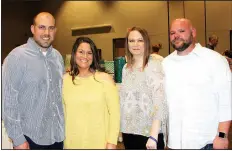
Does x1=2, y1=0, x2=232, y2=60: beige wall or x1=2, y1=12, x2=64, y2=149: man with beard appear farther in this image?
x1=2, y1=0, x2=232, y2=60: beige wall

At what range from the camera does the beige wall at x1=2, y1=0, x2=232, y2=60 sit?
26.5 feet

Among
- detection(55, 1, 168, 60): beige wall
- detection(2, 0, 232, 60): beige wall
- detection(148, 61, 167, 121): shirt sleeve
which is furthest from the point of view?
detection(55, 1, 168, 60): beige wall

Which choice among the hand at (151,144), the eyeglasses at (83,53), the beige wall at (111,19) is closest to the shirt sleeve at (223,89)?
the hand at (151,144)

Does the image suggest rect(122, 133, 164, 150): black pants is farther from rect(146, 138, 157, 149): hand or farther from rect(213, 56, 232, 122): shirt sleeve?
rect(213, 56, 232, 122): shirt sleeve

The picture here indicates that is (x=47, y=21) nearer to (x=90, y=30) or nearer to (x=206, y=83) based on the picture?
(x=206, y=83)

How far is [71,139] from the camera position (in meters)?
1.97

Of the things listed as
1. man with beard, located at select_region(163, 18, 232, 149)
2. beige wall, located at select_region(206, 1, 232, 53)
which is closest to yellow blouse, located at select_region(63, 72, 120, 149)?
man with beard, located at select_region(163, 18, 232, 149)

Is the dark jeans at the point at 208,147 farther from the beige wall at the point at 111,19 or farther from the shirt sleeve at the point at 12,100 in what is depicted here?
the beige wall at the point at 111,19

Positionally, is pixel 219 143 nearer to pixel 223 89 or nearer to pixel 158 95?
pixel 223 89

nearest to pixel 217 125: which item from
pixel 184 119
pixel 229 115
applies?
pixel 229 115

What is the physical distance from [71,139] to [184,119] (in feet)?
2.60

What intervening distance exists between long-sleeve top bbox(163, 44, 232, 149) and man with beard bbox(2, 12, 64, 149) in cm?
83

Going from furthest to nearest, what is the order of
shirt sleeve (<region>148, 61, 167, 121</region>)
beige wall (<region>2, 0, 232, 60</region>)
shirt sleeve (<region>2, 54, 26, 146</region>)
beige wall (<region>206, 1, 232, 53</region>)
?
beige wall (<region>2, 0, 232, 60</region>) < beige wall (<region>206, 1, 232, 53</region>) < shirt sleeve (<region>148, 61, 167, 121</region>) < shirt sleeve (<region>2, 54, 26, 146</region>)

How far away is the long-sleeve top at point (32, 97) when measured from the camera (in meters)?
1.82
